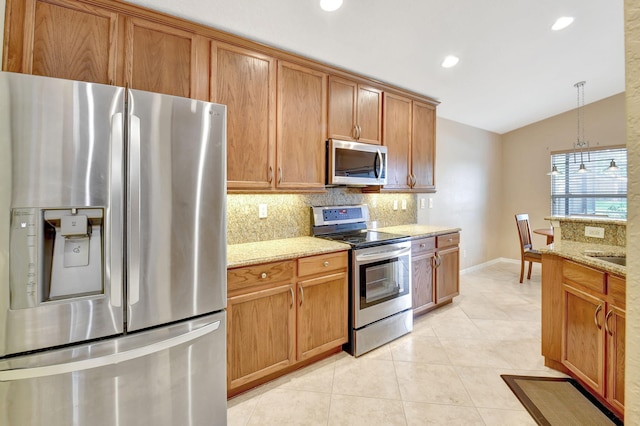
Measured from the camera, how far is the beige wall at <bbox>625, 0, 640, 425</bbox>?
1.49ft

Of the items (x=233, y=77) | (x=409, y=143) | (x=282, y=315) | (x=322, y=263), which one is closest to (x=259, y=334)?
(x=282, y=315)

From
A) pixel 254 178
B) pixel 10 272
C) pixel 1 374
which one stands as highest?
pixel 254 178

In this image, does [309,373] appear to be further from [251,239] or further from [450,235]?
[450,235]

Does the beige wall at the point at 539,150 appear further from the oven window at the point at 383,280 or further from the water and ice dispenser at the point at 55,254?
the water and ice dispenser at the point at 55,254

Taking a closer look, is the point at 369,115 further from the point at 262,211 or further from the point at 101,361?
the point at 101,361

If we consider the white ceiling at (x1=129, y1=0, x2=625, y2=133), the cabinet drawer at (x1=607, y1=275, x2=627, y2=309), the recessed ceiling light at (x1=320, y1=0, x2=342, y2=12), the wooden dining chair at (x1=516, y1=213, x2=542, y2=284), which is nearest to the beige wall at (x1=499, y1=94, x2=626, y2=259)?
the white ceiling at (x1=129, y1=0, x2=625, y2=133)

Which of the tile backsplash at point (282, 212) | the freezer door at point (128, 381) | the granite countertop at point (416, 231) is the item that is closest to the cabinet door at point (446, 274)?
the granite countertop at point (416, 231)

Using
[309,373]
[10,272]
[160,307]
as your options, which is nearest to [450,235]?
[309,373]

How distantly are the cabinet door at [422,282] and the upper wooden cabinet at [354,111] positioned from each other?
1.31 meters

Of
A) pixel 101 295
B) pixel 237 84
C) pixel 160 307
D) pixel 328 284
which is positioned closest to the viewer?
pixel 101 295

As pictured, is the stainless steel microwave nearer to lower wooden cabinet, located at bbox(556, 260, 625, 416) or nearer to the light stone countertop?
the light stone countertop

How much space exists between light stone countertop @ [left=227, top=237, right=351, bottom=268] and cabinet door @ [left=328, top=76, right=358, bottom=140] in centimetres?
100

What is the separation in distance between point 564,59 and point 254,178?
3672 mm

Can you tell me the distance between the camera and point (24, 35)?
1.45 m
